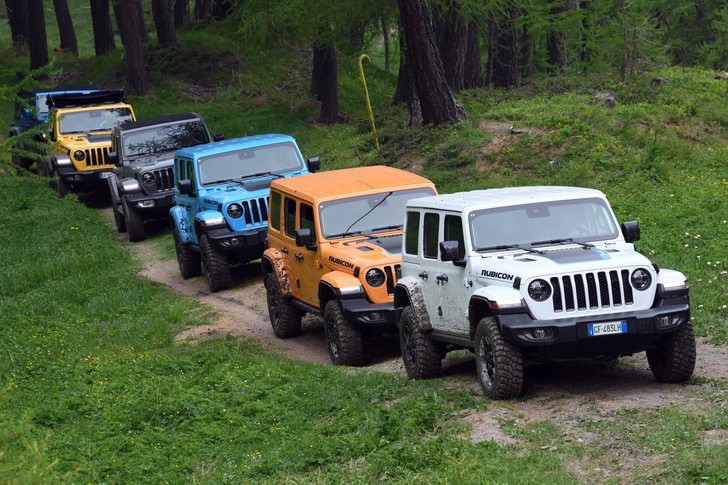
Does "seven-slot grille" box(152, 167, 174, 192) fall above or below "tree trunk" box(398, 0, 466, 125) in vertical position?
below

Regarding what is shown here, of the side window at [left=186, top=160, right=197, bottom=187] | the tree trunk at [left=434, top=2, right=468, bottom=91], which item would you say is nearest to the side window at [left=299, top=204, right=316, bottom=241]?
the side window at [left=186, top=160, right=197, bottom=187]

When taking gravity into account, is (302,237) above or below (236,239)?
above

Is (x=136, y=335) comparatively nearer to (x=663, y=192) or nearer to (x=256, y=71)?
(x=663, y=192)

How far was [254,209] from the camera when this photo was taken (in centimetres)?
1568

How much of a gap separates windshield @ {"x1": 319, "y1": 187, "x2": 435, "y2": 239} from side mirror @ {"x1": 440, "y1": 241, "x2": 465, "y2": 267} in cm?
290

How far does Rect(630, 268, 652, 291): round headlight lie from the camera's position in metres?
8.38

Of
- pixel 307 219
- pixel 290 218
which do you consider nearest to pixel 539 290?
pixel 307 219

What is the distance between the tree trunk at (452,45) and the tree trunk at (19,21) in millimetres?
25930

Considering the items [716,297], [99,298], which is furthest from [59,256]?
[716,297]

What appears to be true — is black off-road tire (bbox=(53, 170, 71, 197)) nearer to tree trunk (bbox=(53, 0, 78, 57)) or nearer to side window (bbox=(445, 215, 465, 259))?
side window (bbox=(445, 215, 465, 259))

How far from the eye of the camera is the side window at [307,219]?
11966 millimetres

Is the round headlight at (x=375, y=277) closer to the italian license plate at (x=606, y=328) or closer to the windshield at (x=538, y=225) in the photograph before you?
the windshield at (x=538, y=225)

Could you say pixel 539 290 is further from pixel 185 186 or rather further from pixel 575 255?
pixel 185 186

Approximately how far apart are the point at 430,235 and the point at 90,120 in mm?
17095
